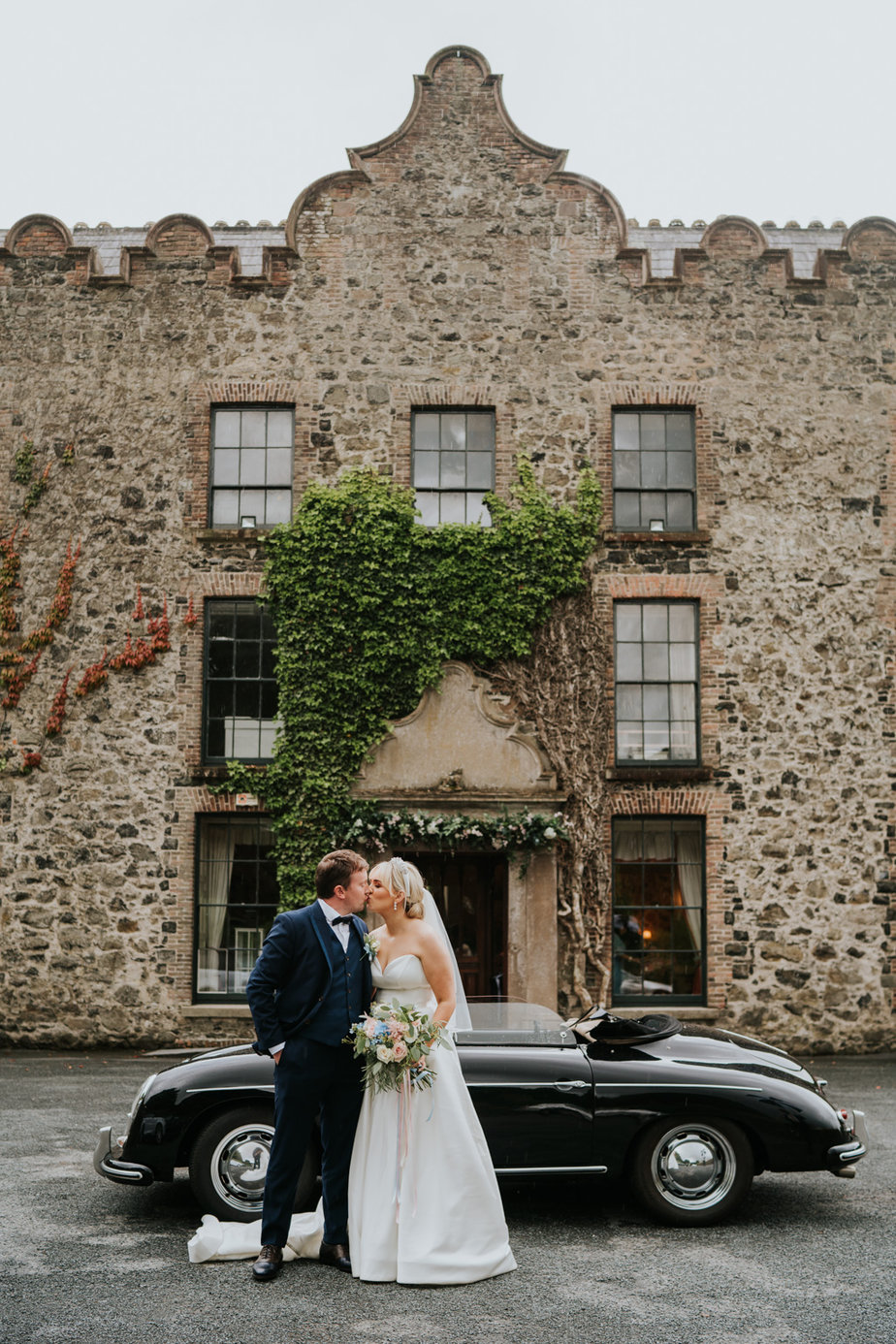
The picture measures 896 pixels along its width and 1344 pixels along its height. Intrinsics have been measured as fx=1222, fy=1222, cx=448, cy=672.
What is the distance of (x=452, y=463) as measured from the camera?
50.0 feet

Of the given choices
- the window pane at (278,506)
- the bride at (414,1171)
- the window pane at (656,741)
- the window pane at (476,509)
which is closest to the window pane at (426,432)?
the window pane at (476,509)

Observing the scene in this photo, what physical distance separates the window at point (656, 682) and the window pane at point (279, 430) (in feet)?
15.2

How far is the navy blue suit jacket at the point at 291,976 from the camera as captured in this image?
574 centimetres

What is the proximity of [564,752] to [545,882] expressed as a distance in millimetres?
1541

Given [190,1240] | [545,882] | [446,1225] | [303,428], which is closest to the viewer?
[446,1225]

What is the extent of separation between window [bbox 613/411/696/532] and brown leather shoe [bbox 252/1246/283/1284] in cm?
1089

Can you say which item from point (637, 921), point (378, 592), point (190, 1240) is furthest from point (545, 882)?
point (190, 1240)

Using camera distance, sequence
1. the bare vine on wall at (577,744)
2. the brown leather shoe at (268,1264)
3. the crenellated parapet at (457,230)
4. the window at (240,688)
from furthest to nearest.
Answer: the crenellated parapet at (457,230)
the window at (240,688)
the bare vine on wall at (577,744)
the brown leather shoe at (268,1264)

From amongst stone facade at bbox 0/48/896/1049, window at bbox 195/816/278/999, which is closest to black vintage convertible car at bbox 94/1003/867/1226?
stone facade at bbox 0/48/896/1049

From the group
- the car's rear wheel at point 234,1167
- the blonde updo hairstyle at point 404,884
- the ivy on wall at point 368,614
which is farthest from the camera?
the ivy on wall at point 368,614

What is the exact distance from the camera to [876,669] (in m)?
14.8

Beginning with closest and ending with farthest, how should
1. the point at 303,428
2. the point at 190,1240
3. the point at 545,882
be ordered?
the point at 190,1240 < the point at 545,882 < the point at 303,428

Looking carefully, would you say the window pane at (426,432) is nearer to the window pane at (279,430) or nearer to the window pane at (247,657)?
the window pane at (279,430)

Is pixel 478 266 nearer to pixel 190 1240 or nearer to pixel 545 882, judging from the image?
pixel 545 882
